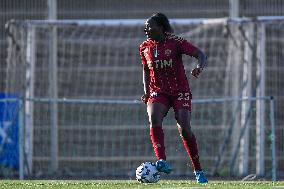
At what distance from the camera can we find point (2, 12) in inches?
767

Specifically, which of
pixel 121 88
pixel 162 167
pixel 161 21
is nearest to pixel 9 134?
pixel 121 88

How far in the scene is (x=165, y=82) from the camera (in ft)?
39.5

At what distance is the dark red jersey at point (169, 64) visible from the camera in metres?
12.0

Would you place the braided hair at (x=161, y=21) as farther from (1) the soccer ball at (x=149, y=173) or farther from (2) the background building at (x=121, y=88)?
(2) the background building at (x=121, y=88)

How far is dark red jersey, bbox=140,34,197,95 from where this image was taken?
12016 millimetres

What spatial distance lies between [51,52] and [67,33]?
446 mm

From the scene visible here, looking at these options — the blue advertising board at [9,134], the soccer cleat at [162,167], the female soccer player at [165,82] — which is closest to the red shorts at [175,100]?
the female soccer player at [165,82]

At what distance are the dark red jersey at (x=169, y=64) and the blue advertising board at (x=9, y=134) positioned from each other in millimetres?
5848

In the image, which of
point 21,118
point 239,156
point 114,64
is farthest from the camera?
point 114,64

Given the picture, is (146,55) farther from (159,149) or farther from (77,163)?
(77,163)

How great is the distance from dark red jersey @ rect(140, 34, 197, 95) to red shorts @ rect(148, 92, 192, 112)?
49mm

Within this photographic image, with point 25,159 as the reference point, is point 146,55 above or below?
above

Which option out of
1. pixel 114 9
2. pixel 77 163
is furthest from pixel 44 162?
pixel 114 9

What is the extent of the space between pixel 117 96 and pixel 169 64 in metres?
6.58
